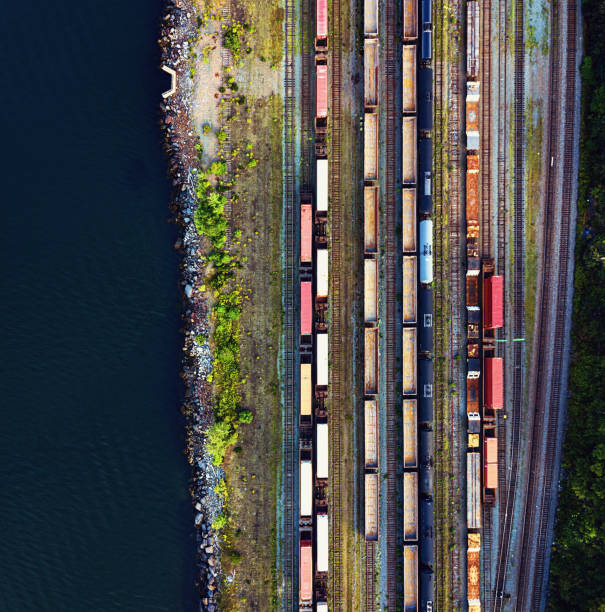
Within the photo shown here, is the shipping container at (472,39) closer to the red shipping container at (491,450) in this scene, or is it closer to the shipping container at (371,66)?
the shipping container at (371,66)

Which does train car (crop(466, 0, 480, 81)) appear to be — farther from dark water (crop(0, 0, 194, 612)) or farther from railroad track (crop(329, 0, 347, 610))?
dark water (crop(0, 0, 194, 612))

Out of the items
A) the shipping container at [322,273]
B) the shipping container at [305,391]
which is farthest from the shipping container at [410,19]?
the shipping container at [305,391]

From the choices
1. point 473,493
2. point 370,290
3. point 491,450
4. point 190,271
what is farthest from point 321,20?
point 473,493

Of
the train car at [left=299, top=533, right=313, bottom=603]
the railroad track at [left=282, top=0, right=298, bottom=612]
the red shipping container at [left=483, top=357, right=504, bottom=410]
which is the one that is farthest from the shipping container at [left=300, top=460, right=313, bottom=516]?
the red shipping container at [left=483, top=357, right=504, bottom=410]

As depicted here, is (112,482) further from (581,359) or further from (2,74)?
(581,359)

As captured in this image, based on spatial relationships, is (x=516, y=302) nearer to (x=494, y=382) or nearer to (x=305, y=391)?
(x=494, y=382)

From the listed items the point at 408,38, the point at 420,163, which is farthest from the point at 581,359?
the point at 408,38

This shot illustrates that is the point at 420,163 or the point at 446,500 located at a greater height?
the point at 420,163
